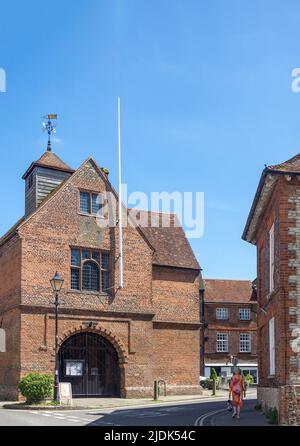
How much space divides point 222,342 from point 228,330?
130 centimetres

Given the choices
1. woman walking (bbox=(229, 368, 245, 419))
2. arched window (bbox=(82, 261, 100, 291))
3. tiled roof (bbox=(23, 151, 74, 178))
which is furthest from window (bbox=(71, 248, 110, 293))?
woman walking (bbox=(229, 368, 245, 419))

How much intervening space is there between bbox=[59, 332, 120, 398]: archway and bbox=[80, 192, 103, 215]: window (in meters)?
6.21

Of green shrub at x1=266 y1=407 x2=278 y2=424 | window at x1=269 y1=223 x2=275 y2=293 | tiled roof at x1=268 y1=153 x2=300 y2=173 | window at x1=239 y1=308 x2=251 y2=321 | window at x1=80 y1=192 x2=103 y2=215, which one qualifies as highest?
window at x1=80 y1=192 x2=103 y2=215

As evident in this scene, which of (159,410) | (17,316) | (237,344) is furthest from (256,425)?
(237,344)

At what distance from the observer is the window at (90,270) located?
113 feet

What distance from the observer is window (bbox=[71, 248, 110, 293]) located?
34312 mm

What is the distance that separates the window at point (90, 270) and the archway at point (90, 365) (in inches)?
95.1

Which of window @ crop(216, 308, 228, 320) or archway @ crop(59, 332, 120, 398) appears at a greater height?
window @ crop(216, 308, 228, 320)

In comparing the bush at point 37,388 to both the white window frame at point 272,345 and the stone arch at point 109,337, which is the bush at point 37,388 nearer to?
the stone arch at point 109,337

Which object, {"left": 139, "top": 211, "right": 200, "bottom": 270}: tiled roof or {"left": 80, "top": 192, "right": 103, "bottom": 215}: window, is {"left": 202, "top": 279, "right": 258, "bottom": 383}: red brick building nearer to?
{"left": 139, "top": 211, "right": 200, "bottom": 270}: tiled roof

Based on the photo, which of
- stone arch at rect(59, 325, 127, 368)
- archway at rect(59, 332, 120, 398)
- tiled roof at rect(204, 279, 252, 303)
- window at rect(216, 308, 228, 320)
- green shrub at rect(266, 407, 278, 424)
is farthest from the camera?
tiled roof at rect(204, 279, 252, 303)
